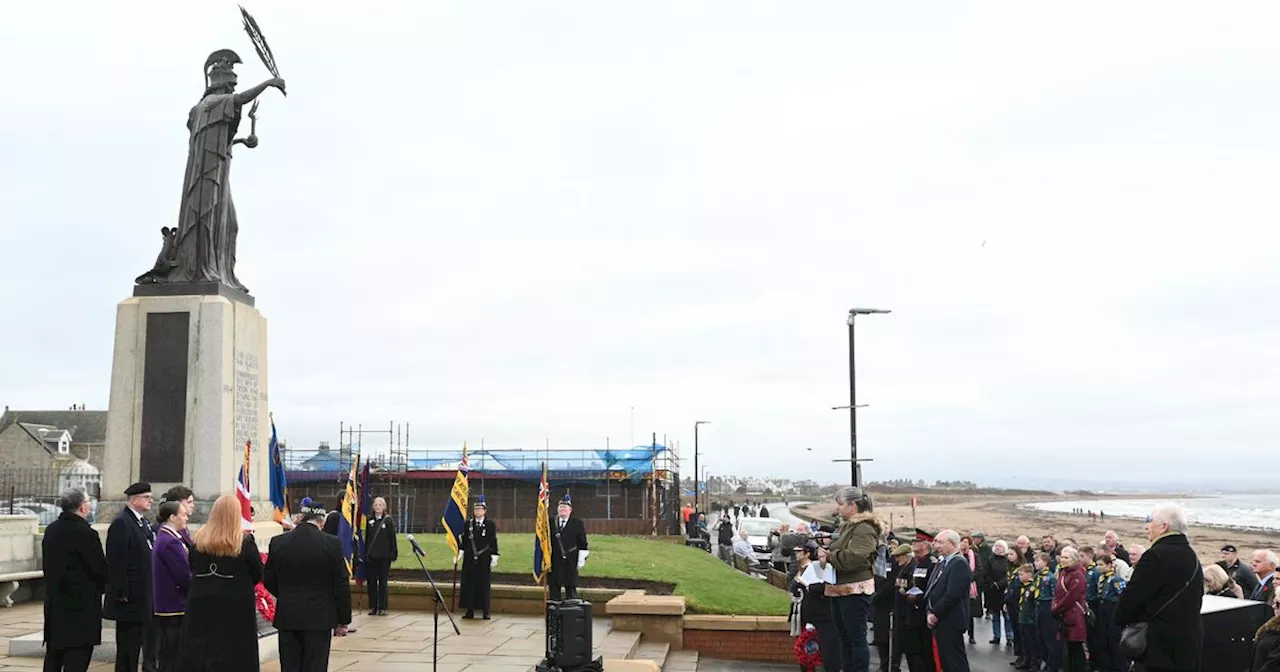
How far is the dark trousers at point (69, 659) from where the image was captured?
26.5ft

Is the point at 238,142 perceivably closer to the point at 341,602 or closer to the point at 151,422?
the point at 151,422

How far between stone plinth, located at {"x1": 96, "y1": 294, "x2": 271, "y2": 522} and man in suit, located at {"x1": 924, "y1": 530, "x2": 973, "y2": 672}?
25.8ft

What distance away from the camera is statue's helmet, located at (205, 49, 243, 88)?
40.3 ft

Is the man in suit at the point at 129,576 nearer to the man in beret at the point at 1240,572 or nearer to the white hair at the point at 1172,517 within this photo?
the white hair at the point at 1172,517

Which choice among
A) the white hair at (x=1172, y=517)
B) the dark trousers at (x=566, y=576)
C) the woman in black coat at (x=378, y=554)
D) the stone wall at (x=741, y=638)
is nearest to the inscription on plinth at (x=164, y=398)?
the woman in black coat at (x=378, y=554)

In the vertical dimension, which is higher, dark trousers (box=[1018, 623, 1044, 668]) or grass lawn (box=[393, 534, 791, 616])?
grass lawn (box=[393, 534, 791, 616])

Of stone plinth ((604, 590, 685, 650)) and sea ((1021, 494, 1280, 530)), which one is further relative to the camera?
sea ((1021, 494, 1280, 530))

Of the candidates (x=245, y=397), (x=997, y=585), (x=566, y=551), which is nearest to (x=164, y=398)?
(x=245, y=397)

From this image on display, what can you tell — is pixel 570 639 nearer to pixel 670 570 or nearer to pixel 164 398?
pixel 164 398

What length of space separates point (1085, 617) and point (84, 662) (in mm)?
11113

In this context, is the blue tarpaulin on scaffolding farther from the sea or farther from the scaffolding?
the sea

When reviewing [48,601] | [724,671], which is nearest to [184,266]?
[48,601]

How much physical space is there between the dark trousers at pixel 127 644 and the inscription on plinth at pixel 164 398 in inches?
112

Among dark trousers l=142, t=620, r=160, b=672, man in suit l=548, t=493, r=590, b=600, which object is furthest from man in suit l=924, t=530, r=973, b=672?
dark trousers l=142, t=620, r=160, b=672
